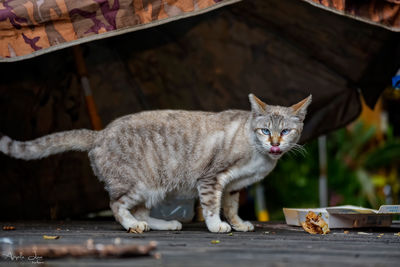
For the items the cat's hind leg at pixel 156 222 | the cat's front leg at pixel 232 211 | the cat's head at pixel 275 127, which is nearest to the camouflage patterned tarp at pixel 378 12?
the cat's head at pixel 275 127

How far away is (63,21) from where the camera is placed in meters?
2.86

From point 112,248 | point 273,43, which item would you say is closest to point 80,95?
point 273,43

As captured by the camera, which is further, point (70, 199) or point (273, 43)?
point (70, 199)

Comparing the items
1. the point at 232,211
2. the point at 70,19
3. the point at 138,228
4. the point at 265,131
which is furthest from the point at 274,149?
the point at 70,19

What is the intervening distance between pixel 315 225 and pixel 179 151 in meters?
1.10

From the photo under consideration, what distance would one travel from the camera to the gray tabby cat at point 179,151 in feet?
10.7

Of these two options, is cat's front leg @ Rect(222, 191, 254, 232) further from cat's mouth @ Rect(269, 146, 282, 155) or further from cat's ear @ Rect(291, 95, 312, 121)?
A: cat's ear @ Rect(291, 95, 312, 121)

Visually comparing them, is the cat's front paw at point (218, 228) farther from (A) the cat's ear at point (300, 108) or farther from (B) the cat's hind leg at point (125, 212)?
(A) the cat's ear at point (300, 108)

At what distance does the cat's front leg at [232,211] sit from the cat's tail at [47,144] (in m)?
1.12

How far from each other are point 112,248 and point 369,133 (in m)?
6.42

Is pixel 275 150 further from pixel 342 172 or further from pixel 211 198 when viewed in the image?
pixel 342 172

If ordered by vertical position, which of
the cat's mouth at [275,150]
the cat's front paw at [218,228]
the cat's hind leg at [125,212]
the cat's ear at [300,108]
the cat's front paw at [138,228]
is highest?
the cat's ear at [300,108]

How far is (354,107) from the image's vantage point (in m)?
4.46

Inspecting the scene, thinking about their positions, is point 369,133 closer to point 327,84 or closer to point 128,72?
point 327,84
